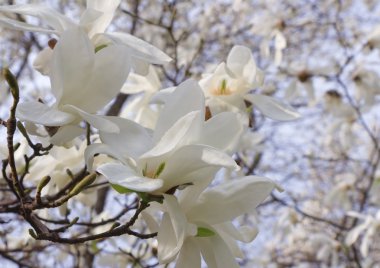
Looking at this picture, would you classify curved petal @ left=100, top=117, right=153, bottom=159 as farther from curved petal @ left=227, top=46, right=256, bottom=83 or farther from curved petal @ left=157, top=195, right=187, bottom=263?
curved petal @ left=227, top=46, right=256, bottom=83

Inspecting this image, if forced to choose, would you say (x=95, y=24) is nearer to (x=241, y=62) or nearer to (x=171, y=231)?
(x=171, y=231)

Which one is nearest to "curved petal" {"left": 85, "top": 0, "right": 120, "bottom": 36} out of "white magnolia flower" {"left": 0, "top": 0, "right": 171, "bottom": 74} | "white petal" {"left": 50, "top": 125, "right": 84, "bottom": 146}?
"white magnolia flower" {"left": 0, "top": 0, "right": 171, "bottom": 74}

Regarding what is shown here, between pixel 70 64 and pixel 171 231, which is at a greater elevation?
pixel 70 64

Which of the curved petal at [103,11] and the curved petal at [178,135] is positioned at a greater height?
the curved petal at [103,11]

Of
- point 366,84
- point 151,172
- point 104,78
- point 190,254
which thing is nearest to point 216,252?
point 190,254

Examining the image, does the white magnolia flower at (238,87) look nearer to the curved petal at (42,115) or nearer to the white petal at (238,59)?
the white petal at (238,59)

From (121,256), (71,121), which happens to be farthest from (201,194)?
(121,256)

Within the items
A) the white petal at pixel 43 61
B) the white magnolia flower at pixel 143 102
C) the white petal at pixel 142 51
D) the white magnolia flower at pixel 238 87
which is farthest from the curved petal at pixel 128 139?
the white magnolia flower at pixel 143 102
